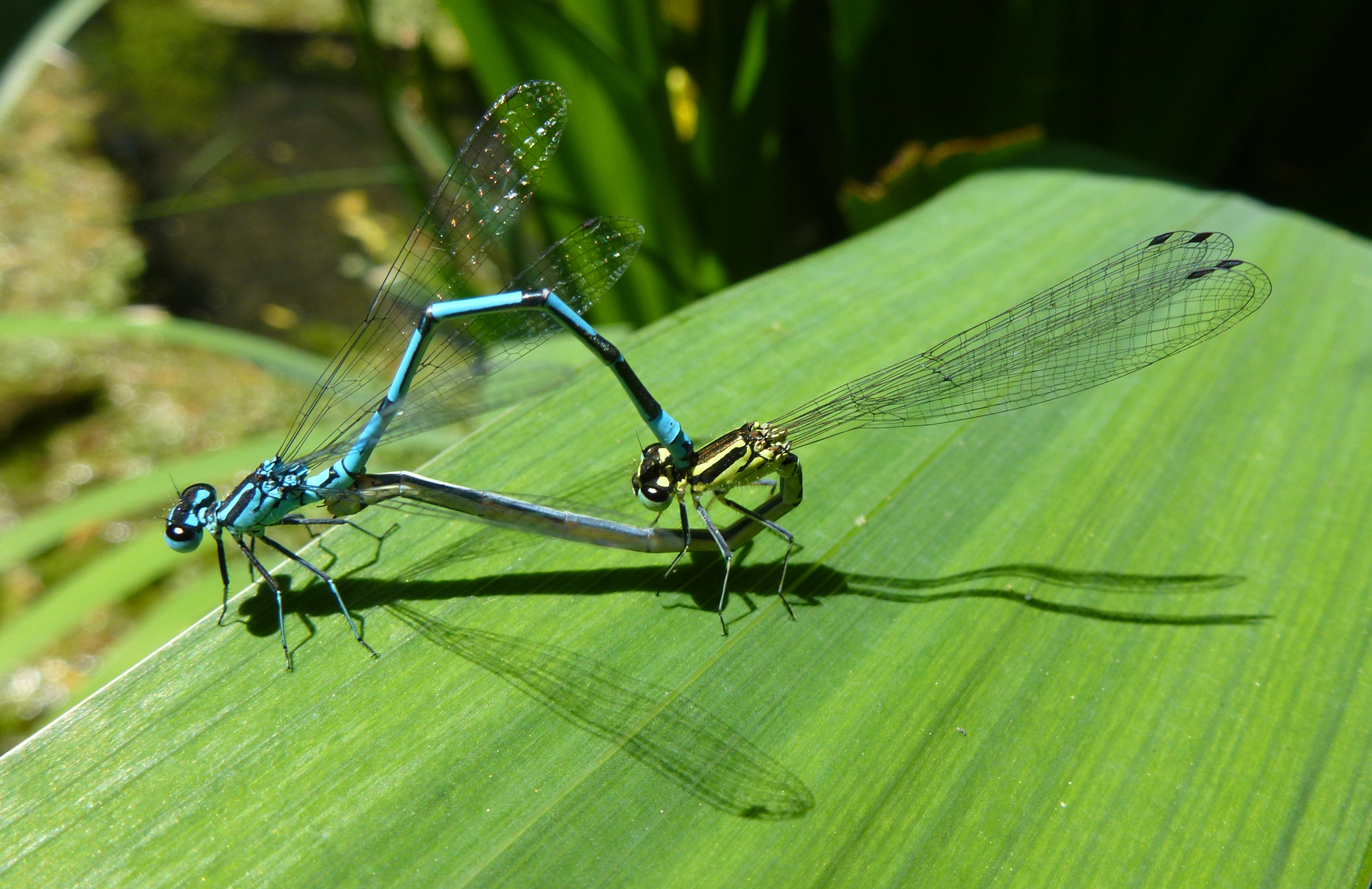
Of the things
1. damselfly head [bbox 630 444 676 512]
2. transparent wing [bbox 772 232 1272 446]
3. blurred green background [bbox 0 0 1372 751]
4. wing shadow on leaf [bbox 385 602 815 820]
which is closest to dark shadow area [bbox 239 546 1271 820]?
wing shadow on leaf [bbox 385 602 815 820]

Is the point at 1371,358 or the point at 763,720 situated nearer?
the point at 763,720

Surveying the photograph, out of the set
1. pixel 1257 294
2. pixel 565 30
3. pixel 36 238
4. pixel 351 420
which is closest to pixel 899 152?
pixel 565 30

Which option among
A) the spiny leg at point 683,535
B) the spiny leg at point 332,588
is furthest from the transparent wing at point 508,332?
the spiny leg at point 683,535

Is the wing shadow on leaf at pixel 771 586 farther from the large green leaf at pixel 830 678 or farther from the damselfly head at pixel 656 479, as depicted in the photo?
the damselfly head at pixel 656 479

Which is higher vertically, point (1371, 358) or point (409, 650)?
point (409, 650)

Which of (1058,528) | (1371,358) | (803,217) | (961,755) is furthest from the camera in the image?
(803,217)

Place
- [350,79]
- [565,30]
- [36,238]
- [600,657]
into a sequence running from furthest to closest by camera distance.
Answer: [350,79] → [36,238] → [565,30] → [600,657]

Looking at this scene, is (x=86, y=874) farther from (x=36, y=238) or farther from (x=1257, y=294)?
(x=36, y=238)
